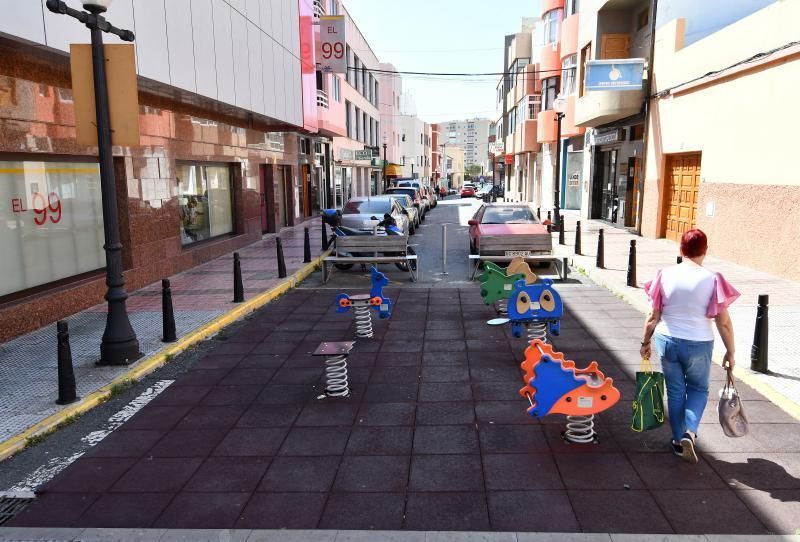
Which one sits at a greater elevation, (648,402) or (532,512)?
(648,402)

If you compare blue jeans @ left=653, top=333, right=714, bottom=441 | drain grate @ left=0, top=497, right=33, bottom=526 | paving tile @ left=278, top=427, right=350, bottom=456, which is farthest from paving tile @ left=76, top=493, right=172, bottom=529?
blue jeans @ left=653, top=333, right=714, bottom=441

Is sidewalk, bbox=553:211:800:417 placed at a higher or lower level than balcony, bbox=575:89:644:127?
lower

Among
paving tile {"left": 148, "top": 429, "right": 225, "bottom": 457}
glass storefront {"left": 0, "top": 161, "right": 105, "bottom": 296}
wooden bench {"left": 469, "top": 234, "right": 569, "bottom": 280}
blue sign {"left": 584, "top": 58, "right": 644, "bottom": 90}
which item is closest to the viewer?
paving tile {"left": 148, "top": 429, "right": 225, "bottom": 457}

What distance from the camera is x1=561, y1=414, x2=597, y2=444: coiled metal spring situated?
495cm

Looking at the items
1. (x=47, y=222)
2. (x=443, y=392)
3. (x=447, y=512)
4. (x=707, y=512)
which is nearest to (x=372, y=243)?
(x=47, y=222)

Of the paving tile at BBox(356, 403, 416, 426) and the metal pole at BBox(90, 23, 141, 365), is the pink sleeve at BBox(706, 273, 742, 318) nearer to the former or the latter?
the paving tile at BBox(356, 403, 416, 426)

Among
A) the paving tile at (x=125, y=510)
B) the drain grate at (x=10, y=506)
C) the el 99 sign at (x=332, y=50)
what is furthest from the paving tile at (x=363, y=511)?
the el 99 sign at (x=332, y=50)

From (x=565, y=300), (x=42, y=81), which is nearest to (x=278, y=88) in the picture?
(x=42, y=81)

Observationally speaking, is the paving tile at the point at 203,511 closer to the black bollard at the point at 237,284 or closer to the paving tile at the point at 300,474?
the paving tile at the point at 300,474

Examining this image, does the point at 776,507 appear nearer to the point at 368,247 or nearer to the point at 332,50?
the point at 368,247

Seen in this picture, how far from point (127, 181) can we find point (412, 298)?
584 cm

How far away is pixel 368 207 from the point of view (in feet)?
57.4

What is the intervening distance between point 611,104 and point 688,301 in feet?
54.8

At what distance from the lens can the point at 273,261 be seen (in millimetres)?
14930
